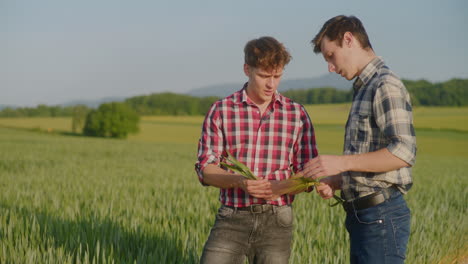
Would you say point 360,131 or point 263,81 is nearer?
point 360,131

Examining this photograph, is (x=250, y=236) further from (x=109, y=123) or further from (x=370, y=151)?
(x=109, y=123)

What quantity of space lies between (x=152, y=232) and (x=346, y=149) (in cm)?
253

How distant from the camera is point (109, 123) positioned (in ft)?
186

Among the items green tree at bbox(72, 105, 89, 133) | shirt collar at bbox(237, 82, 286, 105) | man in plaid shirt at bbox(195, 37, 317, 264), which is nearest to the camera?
man in plaid shirt at bbox(195, 37, 317, 264)

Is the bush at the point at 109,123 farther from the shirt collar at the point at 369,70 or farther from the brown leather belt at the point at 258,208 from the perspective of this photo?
the shirt collar at the point at 369,70

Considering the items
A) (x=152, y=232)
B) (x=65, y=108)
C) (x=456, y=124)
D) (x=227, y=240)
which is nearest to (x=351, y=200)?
(x=227, y=240)

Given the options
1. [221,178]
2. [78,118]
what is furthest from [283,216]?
[78,118]

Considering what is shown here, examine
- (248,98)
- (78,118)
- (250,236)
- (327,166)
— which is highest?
(248,98)

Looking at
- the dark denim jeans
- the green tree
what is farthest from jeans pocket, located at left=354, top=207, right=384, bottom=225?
the green tree

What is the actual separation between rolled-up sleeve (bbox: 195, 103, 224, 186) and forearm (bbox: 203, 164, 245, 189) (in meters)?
0.06

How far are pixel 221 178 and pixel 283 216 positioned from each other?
45 centimetres

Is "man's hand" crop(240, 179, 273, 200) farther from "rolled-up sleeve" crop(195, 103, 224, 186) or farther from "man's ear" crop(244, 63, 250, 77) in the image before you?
"man's ear" crop(244, 63, 250, 77)

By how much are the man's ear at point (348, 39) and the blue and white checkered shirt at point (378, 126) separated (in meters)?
0.16

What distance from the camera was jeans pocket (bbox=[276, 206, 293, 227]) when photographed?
8.75ft
